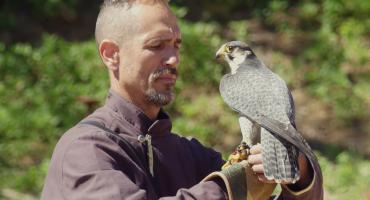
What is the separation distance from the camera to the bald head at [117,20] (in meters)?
3.07

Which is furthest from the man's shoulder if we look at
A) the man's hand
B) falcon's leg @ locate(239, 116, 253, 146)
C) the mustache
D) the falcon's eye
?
the falcon's eye

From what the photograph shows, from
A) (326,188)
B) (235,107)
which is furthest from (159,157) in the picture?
(326,188)

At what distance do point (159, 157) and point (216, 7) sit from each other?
281 inches

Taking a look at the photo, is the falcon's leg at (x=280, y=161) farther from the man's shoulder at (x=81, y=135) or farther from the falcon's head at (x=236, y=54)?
the falcon's head at (x=236, y=54)

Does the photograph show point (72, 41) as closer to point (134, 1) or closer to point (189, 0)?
point (189, 0)

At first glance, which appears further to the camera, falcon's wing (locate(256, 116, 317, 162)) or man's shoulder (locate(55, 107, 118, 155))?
falcon's wing (locate(256, 116, 317, 162))

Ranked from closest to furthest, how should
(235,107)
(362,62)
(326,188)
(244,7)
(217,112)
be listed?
(235,107) → (326,188) → (217,112) → (362,62) → (244,7)

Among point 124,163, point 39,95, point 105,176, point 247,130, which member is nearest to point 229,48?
point 247,130

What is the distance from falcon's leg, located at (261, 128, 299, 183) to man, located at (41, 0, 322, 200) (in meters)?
0.04

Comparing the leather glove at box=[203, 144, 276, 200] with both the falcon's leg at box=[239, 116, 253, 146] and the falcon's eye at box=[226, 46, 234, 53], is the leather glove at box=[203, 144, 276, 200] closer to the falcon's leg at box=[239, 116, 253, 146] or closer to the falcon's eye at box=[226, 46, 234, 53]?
the falcon's leg at box=[239, 116, 253, 146]

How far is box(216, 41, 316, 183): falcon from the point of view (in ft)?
9.51

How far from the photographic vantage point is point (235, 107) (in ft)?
11.1

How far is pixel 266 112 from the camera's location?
10.6ft

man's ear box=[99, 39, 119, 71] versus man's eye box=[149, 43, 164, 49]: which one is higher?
man's eye box=[149, 43, 164, 49]
